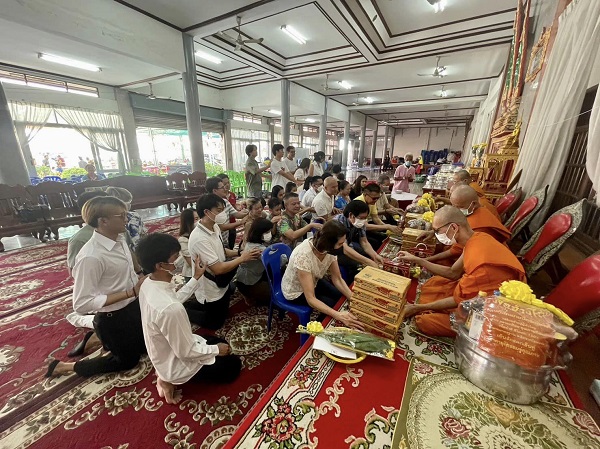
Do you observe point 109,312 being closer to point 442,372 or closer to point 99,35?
point 442,372

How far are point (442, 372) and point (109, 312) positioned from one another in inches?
86.6

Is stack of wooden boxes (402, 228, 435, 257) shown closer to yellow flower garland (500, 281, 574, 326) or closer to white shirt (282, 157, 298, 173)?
yellow flower garland (500, 281, 574, 326)

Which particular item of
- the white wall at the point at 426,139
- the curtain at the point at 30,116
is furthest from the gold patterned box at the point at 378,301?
the white wall at the point at 426,139

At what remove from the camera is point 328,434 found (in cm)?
91

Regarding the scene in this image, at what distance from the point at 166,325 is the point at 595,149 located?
3146 mm

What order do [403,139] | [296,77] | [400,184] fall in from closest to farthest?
[400,184]
[296,77]
[403,139]

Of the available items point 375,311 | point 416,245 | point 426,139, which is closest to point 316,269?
point 375,311

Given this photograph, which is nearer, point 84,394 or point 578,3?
point 84,394

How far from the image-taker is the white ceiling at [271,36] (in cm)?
434

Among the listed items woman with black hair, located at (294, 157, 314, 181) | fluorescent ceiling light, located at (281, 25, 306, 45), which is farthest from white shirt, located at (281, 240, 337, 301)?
fluorescent ceiling light, located at (281, 25, 306, 45)

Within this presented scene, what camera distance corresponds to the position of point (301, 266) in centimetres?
181

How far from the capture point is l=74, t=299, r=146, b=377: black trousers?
1.77m

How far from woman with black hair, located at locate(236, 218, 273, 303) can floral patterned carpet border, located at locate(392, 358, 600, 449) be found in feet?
5.74

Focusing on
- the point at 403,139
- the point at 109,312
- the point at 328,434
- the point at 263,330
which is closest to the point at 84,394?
the point at 109,312
